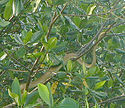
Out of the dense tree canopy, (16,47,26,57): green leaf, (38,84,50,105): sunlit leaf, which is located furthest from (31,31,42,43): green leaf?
(38,84,50,105): sunlit leaf

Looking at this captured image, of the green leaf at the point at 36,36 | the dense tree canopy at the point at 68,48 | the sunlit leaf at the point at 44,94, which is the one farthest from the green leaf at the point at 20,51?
the sunlit leaf at the point at 44,94

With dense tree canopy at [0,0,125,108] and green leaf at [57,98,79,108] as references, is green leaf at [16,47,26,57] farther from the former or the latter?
green leaf at [57,98,79,108]

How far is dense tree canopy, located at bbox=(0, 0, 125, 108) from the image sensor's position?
1.49 meters

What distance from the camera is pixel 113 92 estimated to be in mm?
2049

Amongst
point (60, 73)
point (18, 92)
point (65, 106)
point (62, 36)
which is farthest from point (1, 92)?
point (65, 106)

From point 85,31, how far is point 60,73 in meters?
0.61

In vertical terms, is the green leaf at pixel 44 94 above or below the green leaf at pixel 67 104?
above

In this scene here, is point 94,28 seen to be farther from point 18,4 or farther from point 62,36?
point 18,4

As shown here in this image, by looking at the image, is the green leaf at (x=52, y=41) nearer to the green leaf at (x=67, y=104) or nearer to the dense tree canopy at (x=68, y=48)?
the dense tree canopy at (x=68, y=48)

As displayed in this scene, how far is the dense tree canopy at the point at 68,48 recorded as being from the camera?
1490 millimetres

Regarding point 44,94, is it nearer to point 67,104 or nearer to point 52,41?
point 67,104

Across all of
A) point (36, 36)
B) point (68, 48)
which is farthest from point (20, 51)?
point (68, 48)

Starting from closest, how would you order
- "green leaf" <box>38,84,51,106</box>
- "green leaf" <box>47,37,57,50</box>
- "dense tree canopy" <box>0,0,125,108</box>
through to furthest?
1. "green leaf" <box>38,84,51,106</box>
2. "green leaf" <box>47,37,57,50</box>
3. "dense tree canopy" <box>0,0,125,108</box>

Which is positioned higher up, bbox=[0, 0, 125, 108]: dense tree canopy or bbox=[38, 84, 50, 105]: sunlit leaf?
bbox=[0, 0, 125, 108]: dense tree canopy
